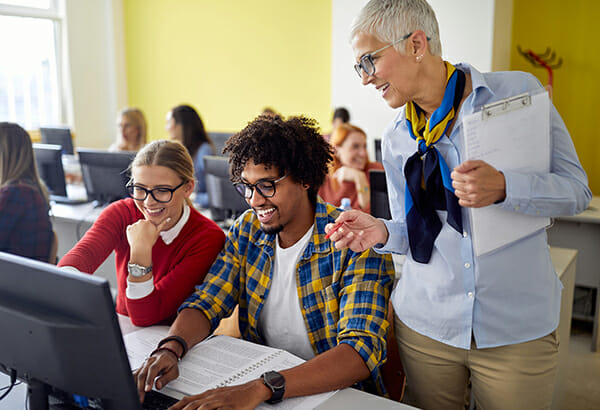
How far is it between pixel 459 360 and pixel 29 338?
90cm

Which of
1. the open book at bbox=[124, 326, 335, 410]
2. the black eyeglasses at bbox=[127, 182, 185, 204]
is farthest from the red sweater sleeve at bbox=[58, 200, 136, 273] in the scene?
the open book at bbox=[124, 326, 335, 410]

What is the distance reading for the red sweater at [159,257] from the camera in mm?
1554

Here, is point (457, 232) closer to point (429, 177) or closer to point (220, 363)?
point (429, 177)

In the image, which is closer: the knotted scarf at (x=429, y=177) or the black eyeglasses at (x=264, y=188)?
the knotted scarf at (x=429, y=177)

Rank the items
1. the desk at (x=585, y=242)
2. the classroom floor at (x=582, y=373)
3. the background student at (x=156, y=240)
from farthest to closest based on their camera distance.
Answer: the desk at (x=585, y=242) < the classroom floor at (x=582, y=373) < the background student at (x=156, y=240)

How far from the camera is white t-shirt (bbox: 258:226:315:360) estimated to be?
4.81 ft

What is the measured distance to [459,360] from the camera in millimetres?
1241

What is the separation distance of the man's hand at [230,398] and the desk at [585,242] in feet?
7.72

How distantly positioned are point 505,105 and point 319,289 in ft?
2.15

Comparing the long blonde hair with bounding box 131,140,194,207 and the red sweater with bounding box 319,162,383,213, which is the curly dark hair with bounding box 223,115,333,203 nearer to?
the long blonde hair with bounding box 131,140,194,207

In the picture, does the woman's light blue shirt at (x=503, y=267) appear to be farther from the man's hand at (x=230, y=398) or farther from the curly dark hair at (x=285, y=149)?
the man's hand at (x=230, y=398)

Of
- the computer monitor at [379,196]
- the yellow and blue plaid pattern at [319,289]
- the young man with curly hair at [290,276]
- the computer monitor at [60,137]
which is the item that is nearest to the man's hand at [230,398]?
the young man with curly hair at [290,276]

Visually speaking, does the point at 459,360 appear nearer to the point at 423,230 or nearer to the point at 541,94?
the point at 423,230

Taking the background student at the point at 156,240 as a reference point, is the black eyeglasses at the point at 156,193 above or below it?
above
